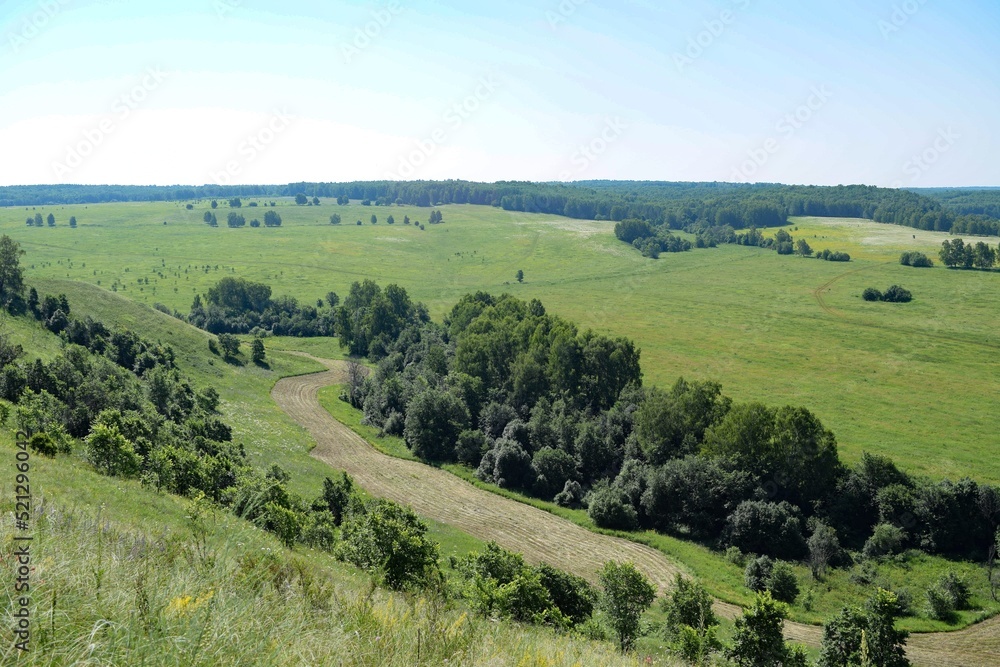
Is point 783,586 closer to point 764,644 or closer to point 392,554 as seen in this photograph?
point 764,644

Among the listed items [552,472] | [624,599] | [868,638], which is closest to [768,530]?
[552,472]

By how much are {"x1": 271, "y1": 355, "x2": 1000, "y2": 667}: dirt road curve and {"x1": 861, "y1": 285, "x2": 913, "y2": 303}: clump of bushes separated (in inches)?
4074

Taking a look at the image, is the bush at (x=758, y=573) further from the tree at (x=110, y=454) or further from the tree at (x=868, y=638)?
the tree at (x=110, y=454)

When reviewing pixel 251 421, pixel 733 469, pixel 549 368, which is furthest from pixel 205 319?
pixel 733 469

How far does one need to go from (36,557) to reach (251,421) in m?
66.4

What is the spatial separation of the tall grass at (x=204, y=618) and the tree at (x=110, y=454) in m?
22.6

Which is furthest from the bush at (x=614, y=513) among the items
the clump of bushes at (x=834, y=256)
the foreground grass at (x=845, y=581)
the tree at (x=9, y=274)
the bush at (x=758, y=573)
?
the clump of bushes at (x=834, y=256)

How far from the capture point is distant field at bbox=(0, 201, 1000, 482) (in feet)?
234

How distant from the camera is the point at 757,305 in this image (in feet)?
419

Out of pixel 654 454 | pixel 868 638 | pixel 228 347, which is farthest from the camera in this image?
pixel 228 347

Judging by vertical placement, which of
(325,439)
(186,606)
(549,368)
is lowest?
(325,439)

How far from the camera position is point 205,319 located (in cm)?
12188

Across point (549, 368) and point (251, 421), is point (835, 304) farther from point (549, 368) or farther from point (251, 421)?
point (251, 421)

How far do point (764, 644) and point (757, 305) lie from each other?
4435 inches
